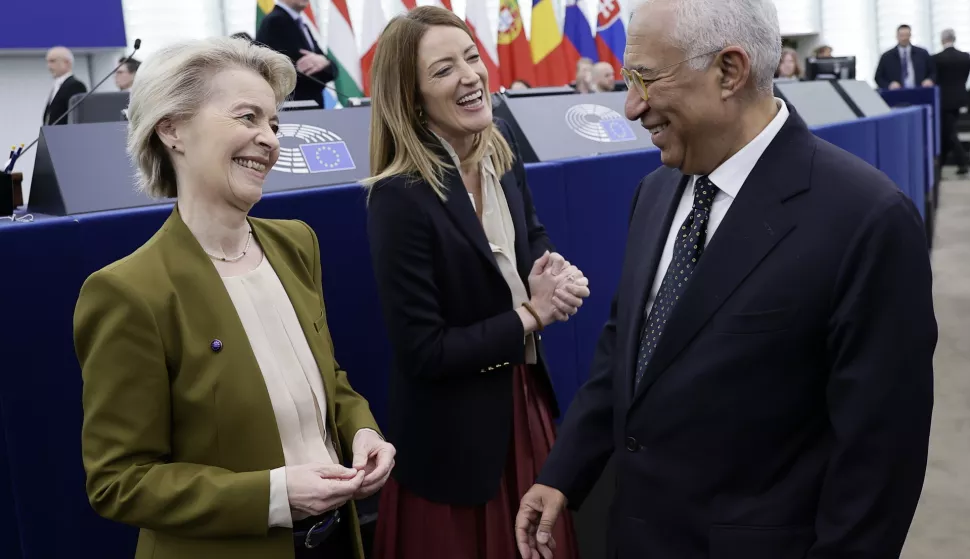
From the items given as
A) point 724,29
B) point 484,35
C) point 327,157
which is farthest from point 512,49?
point 724,29

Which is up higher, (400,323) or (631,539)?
(400,323)

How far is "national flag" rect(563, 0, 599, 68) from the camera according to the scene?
11000 mm

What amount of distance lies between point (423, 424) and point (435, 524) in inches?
8.3

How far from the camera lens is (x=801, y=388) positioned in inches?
47.9

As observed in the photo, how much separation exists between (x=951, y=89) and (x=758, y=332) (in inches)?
538

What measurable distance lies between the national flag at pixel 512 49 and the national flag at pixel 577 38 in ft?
2.74

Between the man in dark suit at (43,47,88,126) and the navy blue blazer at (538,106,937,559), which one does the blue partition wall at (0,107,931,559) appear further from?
the man in dark suit at (43,47,88,126)

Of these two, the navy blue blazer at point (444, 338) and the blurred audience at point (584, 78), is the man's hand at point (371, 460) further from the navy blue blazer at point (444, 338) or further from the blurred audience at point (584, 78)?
the blurred audience at point (584, 78)

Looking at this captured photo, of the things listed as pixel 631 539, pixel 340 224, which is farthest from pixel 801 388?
pixel 340 224

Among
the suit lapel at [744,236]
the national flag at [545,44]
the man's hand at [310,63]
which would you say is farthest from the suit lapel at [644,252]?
the national flag at [545,44]

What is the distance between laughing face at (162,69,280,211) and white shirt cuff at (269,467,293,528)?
433mm

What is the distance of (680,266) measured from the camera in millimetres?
1361

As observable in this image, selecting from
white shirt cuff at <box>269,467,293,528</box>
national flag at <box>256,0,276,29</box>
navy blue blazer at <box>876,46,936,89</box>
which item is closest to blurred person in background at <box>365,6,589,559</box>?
white shirt cuff at <box>269,467,293,528</box>

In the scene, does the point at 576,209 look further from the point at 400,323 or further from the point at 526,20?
the point at 526,20
